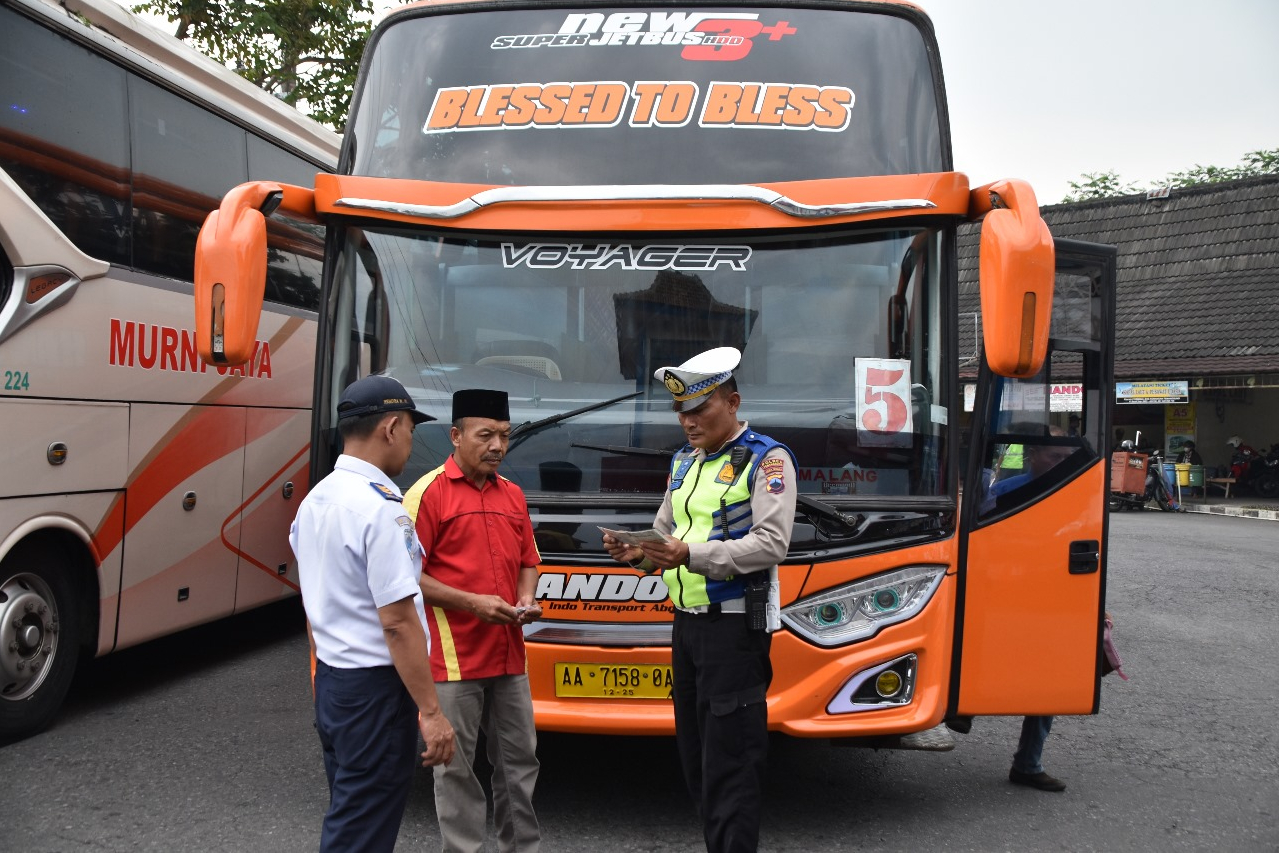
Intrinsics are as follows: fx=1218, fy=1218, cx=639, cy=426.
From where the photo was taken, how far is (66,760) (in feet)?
18.2

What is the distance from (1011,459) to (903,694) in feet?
3.43

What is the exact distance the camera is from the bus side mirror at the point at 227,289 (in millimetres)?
4188

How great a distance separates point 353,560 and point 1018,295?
7.77ft

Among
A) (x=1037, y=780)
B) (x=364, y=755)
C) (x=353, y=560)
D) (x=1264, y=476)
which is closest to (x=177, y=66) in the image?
(x=353, y=560)

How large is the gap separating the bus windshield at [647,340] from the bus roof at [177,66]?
250 cm

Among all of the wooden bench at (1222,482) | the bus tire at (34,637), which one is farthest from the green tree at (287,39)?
the wooden bench at (1222,482)

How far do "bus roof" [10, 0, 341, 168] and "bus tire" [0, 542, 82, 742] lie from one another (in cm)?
261

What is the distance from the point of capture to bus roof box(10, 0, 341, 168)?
244 inches

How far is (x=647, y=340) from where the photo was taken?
4.72 meters

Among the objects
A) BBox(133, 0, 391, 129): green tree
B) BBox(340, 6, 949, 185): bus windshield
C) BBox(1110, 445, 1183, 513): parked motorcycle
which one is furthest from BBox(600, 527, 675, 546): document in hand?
BBox(1110, 445, 1183, 513): parked motorcycle

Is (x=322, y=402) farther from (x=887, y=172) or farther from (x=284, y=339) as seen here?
(x=284, y=339)

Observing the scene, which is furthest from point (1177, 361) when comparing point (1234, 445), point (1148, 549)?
point (1148, 549)

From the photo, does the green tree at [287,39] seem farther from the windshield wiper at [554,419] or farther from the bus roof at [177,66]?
the windshield wiper at [554,419]

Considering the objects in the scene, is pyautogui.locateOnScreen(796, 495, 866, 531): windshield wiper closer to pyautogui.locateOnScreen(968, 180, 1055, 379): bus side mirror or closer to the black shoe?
pyautogui.locateOnScreen(968, 180, 1055, 379): bus side mirror
